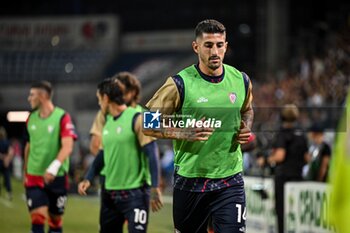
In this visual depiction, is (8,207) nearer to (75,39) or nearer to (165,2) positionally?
(165,2)

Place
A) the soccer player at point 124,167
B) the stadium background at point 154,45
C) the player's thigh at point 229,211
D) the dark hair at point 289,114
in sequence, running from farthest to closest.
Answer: the stadium background at point 154,45 < the dark hair at point 289,114 < the soccer player at point 124,167 < the player's thigh at point 229,211

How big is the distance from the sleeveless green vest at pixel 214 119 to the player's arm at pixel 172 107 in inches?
1.6

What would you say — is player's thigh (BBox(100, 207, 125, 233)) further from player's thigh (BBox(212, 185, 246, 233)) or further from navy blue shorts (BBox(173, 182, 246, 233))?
player's thigh (BBox(212, 185, 246, 233))

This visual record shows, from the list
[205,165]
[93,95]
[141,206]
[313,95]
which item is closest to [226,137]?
[205,165]

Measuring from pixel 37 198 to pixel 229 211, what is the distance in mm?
3546

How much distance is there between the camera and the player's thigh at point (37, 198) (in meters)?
8.95

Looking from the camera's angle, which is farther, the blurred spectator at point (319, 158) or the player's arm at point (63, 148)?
the blurred spectator at point (319, 158)

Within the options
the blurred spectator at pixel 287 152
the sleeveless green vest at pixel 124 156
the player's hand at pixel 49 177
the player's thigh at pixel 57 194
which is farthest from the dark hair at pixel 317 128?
the sleeveless green vest at pixel 124 156

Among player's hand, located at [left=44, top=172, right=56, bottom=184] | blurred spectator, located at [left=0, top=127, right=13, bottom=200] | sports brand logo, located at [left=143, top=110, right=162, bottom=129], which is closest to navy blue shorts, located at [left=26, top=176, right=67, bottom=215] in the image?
player's hand, located at [left=44, top=172, right=56, bottom=184]

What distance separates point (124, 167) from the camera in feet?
25.2

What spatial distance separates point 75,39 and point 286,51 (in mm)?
5717

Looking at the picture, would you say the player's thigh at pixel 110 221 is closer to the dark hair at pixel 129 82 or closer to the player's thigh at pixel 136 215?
the player's thigh at pixel 136 215

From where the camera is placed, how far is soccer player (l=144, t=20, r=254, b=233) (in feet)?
19.2

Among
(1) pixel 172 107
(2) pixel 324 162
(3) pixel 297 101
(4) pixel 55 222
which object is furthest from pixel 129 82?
(3) pixel 297 101
